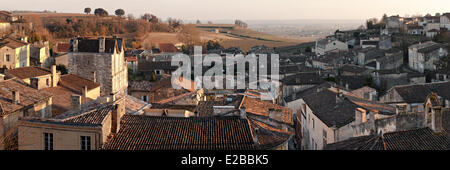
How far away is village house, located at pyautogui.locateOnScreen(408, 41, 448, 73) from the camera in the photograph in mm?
53469

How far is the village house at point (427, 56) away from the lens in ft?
Answer: 175

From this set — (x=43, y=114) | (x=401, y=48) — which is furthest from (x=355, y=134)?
(x=401, y=48)

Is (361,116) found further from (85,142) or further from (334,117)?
(85,142)

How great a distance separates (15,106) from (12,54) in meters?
30.0

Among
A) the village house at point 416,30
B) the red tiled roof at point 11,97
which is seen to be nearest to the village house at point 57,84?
the red tiled roof at point 11,97

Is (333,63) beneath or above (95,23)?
beneath

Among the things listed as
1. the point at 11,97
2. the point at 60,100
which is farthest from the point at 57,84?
the point at 11,97

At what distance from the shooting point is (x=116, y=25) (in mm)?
99625

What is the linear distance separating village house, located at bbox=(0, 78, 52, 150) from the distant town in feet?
0.16

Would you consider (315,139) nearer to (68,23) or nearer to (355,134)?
(355,134)

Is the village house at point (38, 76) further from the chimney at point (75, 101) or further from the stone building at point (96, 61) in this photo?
the chimney at point (75, 101)

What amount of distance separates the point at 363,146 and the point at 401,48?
52655mm

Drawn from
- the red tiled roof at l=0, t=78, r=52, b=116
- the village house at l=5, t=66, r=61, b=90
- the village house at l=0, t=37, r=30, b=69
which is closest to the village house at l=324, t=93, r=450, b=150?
the red tiled roof at l=0, t=78, r=52, b=116

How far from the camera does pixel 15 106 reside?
1998 centimetres
